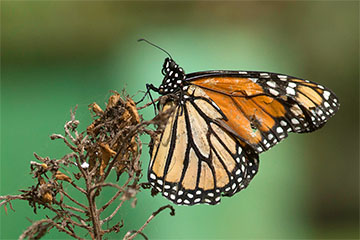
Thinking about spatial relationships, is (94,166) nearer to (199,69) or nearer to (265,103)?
(265,103)

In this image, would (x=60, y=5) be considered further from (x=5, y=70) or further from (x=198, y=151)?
(x=198, y=151)

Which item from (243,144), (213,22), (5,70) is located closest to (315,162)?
(213,22)

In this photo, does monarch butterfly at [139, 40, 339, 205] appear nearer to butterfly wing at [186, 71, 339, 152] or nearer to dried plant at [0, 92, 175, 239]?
butterfly wing at [186, 71, 339, 152]

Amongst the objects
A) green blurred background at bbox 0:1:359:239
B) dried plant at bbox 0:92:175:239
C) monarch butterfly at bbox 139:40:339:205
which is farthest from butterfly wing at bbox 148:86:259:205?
green blurred background at bbox 0:1:359:239

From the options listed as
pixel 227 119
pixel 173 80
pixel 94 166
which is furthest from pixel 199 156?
pixel 94 166

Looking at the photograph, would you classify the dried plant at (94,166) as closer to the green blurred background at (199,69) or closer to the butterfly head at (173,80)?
the butterfly head at (173,80)

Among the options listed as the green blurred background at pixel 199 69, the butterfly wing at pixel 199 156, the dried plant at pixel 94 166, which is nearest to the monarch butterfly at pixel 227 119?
the butterfly wing at pixel 199 156
